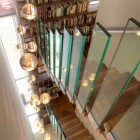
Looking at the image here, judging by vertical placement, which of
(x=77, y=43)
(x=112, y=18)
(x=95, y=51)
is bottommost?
(x=95, y=51)

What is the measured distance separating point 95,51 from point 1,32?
3.66 metres

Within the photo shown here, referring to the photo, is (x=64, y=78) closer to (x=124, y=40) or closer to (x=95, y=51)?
(x=95, y=51)

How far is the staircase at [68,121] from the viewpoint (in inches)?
207

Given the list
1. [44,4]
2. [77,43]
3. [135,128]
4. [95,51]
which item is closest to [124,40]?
[95,51]

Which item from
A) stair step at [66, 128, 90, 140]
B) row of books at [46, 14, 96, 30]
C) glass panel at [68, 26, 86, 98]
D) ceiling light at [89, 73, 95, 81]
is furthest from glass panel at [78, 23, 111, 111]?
stair step at [66, 128, 90, 140]

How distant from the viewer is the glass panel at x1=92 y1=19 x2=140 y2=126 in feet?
5.33

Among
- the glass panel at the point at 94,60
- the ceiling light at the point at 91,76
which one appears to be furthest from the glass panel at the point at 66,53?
the ceiling light at the point at 91,76

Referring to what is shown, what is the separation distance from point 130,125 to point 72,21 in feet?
10.6

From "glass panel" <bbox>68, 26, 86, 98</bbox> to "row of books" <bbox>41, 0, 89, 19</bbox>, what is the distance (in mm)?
1943

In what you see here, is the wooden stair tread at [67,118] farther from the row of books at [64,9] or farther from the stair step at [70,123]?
the row of books at [64,9]

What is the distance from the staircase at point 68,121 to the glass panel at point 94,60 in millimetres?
2527

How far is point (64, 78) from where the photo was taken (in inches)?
134

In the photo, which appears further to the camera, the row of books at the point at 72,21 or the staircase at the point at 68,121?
the staircase at the point at 68,121

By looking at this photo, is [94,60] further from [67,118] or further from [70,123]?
[67,118]
